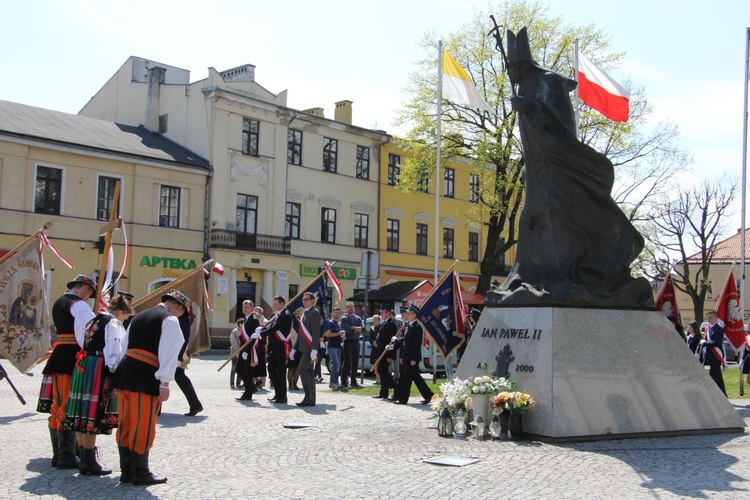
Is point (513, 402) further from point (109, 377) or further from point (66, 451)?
point (66, 451)

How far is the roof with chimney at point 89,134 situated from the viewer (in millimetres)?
32062

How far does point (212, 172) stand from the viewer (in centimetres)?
3731

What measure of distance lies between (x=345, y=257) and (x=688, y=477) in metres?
35.8

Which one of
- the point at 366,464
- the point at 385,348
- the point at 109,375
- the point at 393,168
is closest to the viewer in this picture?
the point at 109,375

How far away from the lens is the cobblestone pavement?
698 centimetres

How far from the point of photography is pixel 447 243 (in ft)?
158

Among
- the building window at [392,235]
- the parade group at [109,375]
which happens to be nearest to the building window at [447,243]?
the building window at [392,235]

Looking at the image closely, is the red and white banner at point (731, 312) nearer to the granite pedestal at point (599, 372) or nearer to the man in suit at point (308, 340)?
the granite pedestal at point (599, 372)

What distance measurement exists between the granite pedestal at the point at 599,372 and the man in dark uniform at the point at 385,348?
4.43m

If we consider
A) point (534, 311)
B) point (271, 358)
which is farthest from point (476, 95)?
point (534, 311)

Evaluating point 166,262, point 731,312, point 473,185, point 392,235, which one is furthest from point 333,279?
point 473,185

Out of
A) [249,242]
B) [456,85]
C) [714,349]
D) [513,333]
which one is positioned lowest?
[714,349]

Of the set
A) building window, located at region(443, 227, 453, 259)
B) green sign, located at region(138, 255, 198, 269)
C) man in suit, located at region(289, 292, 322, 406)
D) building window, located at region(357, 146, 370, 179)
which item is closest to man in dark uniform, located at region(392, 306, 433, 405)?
man in suit, located at region(289, 292, 322, 406)

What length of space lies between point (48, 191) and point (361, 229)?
679 inches
